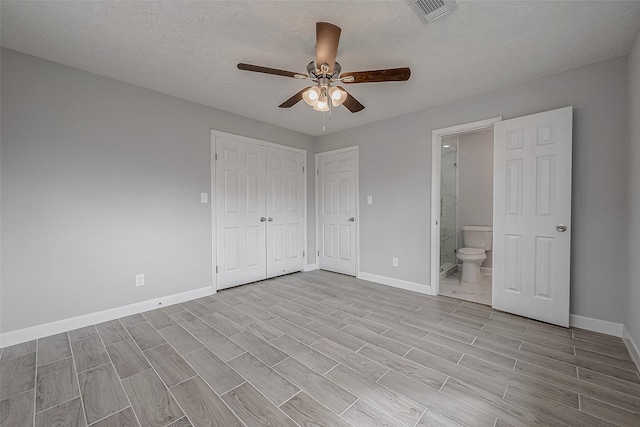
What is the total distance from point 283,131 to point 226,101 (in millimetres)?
1183

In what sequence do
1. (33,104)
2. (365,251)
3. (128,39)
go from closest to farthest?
(128,39), (33,104), (365,251)

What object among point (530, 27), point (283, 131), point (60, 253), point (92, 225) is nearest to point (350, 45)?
point (530, 27)

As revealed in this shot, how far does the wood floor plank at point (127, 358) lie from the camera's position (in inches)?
70.1

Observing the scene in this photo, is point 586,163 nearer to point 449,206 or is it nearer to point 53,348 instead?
point 449,206

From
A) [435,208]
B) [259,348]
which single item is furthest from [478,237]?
[259,348]

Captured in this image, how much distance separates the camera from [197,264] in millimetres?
3223

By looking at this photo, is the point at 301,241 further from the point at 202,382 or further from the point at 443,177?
the point at 202,382

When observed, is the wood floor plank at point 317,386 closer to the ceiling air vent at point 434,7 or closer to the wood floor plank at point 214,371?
the wood floor plank at point 214,371

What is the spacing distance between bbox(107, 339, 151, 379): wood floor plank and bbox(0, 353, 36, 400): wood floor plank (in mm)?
418

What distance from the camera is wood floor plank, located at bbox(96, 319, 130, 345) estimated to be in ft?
7.18

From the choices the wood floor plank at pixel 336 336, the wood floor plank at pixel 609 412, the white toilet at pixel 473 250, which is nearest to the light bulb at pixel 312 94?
the wood floor plank at pixel 336 336

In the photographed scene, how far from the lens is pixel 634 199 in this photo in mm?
1936

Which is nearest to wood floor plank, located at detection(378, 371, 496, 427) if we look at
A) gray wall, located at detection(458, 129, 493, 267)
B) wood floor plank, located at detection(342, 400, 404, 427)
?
wood floor plank, located at detection(342, 400, 404, 427)

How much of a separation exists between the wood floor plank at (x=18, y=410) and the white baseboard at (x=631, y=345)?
3769mm
